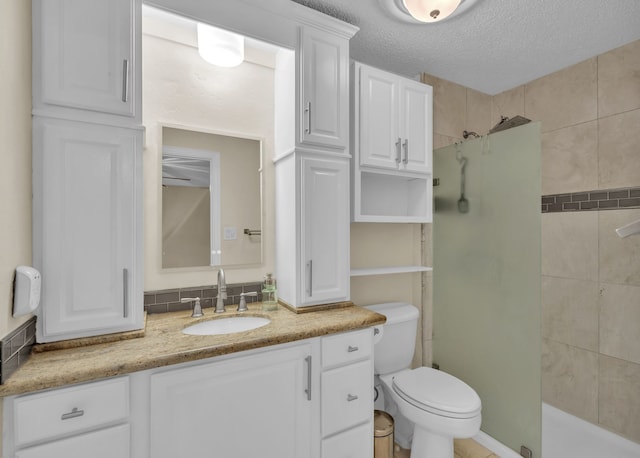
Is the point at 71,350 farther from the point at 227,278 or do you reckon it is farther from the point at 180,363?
the point at 227,278

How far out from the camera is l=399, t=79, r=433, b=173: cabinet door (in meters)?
1.95

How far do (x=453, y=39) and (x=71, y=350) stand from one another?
96.2 inches

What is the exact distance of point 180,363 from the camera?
1083 millimetres

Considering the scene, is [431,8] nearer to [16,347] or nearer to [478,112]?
[478,112]

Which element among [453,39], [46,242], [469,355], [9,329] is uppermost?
[453,39]

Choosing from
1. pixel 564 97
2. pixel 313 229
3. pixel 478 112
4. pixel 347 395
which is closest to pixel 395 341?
pixel 347 395

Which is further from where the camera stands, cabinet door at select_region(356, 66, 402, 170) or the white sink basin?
cabinet door at select_region(356, 66, 402, 170)

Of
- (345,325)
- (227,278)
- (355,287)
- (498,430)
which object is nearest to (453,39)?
(355,287)

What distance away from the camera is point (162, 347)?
3.64ft

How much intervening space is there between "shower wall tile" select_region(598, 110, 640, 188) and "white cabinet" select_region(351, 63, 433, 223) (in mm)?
1165

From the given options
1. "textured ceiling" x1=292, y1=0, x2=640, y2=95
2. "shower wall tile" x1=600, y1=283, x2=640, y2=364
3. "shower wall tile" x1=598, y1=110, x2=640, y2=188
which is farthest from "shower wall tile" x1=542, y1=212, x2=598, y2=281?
"textured ceiling" x1=292, y1=0, x2=640, y2=95

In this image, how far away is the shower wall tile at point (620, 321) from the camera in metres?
1.93

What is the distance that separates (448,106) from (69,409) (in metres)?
2.73

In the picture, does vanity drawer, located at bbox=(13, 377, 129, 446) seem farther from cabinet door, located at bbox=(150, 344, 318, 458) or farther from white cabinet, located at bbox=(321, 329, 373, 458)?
white cabinet, located at bbox=(321, 329, 373, 458)
